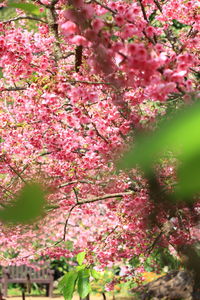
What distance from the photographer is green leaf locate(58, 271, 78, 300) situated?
3672mm

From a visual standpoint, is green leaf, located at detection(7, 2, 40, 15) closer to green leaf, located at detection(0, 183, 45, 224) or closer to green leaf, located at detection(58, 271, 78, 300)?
green leaf, located at detection(0, 183, 45, 224)

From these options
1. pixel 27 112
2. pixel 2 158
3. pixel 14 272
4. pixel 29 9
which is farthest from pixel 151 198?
pixel 14 272

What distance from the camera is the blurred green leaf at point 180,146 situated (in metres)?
0.42

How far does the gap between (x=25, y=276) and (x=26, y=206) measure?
12.5m

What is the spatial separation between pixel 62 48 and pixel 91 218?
6.67 meters

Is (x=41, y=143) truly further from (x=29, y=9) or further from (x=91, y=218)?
(x=91, y=218)

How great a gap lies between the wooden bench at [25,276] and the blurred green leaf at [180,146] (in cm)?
1185

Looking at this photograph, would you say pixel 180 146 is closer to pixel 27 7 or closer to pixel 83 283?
pixel 27 7

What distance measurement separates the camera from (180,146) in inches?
17.1

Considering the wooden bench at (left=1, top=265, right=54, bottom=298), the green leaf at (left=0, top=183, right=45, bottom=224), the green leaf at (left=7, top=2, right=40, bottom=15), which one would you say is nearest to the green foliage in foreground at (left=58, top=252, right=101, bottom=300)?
the green leaf at (left=7, top=2, right=40, bottom=15)

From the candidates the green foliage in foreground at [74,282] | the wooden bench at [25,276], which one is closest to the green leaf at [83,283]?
the green foliage in foreground at [74,282]

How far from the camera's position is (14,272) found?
1261 cm

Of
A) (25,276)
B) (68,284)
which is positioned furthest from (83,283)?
(25,276)

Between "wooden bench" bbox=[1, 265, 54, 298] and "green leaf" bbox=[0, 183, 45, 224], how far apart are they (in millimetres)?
11790
